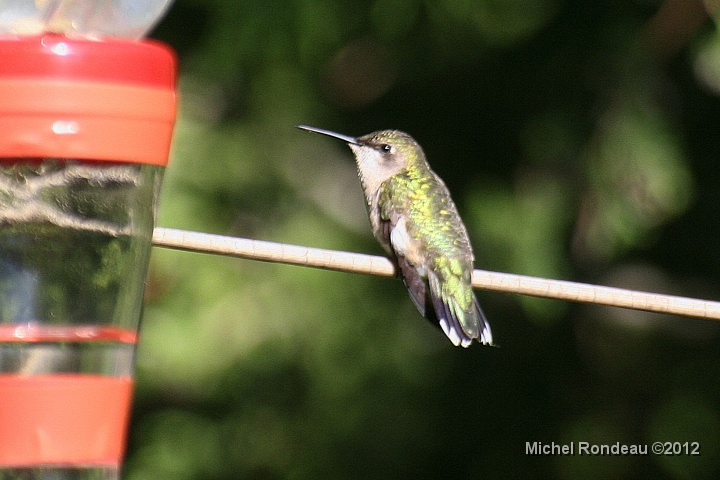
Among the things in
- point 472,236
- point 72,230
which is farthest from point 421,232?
point 72,230

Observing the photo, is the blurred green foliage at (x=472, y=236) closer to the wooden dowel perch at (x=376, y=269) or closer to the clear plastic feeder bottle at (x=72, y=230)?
the wooden dowel perch at (x=376, y=269)

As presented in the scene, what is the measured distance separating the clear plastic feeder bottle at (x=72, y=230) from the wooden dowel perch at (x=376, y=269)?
48 centimetres

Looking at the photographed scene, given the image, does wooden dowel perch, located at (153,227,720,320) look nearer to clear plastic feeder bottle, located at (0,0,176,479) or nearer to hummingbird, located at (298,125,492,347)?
clear plastic feeder bottle, located at (0,0,176,479)

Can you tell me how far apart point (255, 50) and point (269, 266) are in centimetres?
106

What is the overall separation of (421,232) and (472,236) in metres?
0.79

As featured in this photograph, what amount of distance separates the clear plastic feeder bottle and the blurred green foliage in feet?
9.41

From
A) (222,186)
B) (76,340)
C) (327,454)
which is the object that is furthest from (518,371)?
(76,340)

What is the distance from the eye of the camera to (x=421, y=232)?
364 centimetres

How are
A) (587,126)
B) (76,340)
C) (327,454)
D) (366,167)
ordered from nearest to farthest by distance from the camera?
1. (76,340)
2. (366,167)
3. (587,126)
4. (327,454)

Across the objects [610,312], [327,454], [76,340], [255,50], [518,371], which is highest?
[255,50]

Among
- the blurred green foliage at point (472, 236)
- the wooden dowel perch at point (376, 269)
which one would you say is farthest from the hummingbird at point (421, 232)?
the wooden dowel perch at point (376, 269)

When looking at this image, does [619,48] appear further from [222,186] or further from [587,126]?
[222,186]

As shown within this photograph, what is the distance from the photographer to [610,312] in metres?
4.88

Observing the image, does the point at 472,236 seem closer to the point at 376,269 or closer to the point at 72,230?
the point at 376,269
